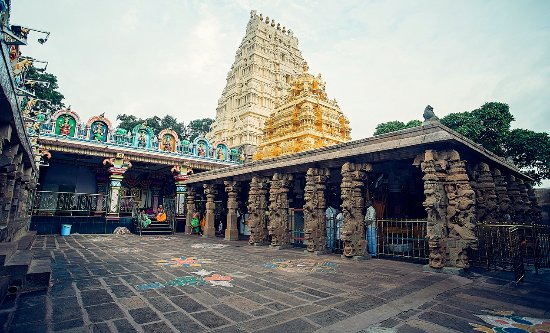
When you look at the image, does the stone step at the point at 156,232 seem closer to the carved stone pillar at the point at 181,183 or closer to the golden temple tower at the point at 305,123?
the carved stone pillar at the point at 181,183

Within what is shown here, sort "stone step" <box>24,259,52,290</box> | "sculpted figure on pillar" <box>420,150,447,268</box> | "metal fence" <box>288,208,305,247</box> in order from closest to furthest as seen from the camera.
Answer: "stone step" <box>24,259,52,290</box>, "sculpted figure on pillar" <box>420,150,447,268</box>, "metal fence" <box>288,208,305,247</box>

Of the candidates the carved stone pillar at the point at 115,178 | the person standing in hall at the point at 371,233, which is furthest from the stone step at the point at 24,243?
the person standing in hall at the point at 371,233

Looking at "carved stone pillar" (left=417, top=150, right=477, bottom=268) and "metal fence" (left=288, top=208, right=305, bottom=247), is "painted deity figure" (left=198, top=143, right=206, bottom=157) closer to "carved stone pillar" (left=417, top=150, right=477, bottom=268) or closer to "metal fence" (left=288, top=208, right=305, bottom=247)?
"metal fence" (left=288, top=208, right=305, bottom=247)

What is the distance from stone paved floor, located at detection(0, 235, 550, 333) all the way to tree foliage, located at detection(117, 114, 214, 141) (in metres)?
38.1

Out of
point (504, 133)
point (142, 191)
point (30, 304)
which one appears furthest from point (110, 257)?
point (504, 133)

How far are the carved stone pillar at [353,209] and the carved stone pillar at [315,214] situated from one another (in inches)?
39.6

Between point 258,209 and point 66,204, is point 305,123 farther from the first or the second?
point 66,204

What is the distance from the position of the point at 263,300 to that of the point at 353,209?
179 inches

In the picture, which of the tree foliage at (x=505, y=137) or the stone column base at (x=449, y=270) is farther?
the tree foliage at (x=505, y=137)

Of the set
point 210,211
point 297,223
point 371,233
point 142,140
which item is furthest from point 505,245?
point 142,140

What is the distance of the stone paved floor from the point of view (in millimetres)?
2992

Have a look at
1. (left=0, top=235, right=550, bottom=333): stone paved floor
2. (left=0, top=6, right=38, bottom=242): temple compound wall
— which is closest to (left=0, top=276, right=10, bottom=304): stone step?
(left=0, top=235, right=550, bottom=333): stone paved floor

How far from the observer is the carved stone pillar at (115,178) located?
15767mm

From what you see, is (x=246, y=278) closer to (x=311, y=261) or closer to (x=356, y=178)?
(x=311, y=261)
